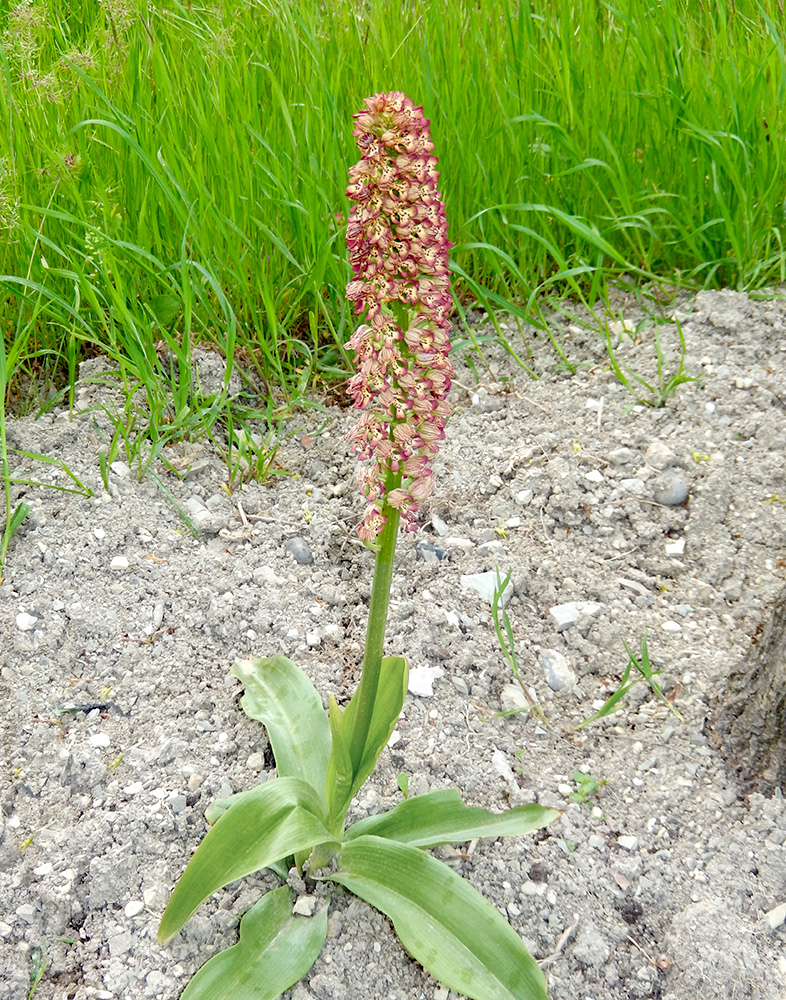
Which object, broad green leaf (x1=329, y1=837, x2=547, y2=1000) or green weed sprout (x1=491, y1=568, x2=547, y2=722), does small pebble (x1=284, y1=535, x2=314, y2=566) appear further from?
broad green leaf (x1=329, y1=837, x2=547, y2=1000)

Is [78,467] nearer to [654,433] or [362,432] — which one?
[362,432]

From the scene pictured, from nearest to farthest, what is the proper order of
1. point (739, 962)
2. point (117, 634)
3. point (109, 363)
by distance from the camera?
point (739, 962)
point (117, 634)
point (109, 363)

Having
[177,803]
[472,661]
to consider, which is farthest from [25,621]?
[472,661]

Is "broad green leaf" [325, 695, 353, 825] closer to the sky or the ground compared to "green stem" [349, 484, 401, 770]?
closer to the ground

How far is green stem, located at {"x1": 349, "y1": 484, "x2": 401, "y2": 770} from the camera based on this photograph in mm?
1402

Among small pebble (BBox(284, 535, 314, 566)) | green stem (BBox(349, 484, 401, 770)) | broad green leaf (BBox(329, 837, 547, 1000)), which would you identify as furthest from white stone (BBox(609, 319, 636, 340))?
broad green leaf (BBox(329, 837, 547, 1000))

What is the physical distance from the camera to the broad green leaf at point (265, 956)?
153 cm

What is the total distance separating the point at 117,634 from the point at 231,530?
44 cm

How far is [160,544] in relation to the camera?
7.85 ft

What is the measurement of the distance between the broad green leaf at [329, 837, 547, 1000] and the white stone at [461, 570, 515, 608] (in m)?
0.78

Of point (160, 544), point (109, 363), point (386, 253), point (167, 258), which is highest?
point (386, 253)

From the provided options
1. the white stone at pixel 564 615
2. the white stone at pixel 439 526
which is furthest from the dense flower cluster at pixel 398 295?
the white stone at pixel 439 526

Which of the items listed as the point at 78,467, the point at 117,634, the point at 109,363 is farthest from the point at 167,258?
the point at 117,634

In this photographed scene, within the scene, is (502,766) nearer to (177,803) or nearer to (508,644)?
(508,644)
